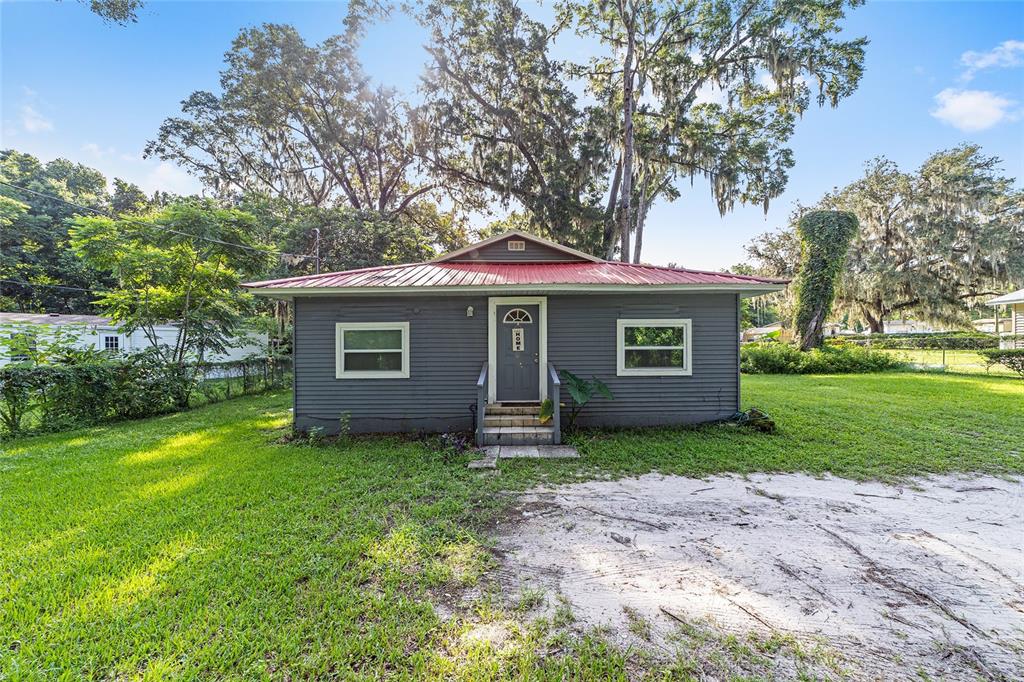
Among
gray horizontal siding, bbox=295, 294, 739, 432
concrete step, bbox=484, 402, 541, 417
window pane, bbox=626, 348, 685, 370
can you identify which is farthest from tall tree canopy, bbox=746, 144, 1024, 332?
concrete step, bbox=484, 402, 541, 417

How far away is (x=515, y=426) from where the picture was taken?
6.35 m

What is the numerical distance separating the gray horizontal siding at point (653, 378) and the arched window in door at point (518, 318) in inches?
16.0

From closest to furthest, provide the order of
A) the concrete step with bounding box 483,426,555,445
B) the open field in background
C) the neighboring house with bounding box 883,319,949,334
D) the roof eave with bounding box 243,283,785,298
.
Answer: the concrete step with bounding box 483,426,555,445 < the roof eave with bounding box 243,283,785,298 < the open field in background < the neighboring house with bounding box 883,319,949,334

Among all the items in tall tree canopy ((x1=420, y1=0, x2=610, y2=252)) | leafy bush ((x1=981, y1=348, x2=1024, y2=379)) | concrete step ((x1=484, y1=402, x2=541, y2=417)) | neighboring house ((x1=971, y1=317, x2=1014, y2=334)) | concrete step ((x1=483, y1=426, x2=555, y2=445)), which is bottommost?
concrete step ((x1=483, y1=426, x2=555, y2=445))

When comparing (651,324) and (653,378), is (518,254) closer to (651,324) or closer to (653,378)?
(651,324)

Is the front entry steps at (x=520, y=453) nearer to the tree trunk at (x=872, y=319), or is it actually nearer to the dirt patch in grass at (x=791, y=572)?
the dirt patch in grass at (x=791, y=572)

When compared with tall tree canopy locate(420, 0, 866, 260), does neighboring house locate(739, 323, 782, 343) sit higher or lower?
lower

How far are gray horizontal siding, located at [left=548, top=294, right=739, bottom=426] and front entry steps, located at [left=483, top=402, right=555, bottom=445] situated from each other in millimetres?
916

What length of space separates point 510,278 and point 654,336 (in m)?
2.75

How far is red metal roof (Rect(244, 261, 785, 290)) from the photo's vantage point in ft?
20.4

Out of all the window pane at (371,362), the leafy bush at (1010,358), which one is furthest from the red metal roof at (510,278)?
the leafy bush at (1010,358)

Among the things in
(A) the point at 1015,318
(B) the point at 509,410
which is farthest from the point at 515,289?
(A) the point at 1015,318

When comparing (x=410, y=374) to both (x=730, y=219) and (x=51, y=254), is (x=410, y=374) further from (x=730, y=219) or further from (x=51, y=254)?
(x=51, y=254)

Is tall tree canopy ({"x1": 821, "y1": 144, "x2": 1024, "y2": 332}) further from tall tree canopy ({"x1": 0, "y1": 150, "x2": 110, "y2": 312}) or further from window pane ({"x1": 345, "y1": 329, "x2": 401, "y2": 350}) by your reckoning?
tall tree canopy ({"x1": 0, "y1": 150, "x2": 110, "y2": 312})
